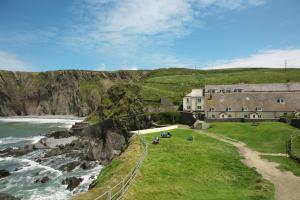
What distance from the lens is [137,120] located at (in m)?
84.4

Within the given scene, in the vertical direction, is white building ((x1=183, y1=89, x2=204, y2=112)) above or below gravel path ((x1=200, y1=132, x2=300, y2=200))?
above

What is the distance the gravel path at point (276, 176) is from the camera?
26319 mm

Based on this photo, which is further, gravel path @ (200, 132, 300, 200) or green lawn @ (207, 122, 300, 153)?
green lawn @ (207, 122, 300, 153)

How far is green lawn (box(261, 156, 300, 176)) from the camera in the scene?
32.7 meters

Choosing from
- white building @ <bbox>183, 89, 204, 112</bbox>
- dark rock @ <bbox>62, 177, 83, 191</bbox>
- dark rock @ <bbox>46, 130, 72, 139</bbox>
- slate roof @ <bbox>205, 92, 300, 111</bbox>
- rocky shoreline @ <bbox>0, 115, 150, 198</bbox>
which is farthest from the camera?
dark rock @ <bbox>46, 130, 72, 139</bbox>

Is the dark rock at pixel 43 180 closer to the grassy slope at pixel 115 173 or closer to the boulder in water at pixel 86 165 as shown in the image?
the boulder in water at pixel 86 165

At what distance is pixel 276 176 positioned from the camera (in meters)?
31.1

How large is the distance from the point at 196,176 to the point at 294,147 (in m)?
17.6

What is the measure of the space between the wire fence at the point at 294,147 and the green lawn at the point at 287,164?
831 millimetres

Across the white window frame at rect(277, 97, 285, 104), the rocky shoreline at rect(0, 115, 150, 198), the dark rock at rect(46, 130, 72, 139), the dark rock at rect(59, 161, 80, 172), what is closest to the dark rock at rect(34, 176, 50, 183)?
the rocky shoreline at rect(0, 115, 150, 198)

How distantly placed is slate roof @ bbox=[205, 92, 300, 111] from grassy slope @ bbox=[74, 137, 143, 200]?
3785 centimetres

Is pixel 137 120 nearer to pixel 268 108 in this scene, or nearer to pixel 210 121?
pixel 210 121

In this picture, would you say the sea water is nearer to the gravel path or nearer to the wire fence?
the gravel path

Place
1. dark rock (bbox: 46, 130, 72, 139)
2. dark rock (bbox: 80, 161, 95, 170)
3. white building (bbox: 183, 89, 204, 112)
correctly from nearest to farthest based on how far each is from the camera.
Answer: dark rock (bbox: 80, 161, 95, 170), white building (bbox: 183, 89, 204, 112), dark rock (bbox: 46, 130, 72, 139)
